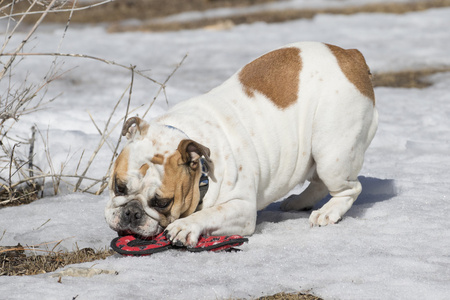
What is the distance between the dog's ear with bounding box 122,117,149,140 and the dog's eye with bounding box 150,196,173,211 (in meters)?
0.41

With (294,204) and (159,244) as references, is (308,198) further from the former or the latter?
(159,244)

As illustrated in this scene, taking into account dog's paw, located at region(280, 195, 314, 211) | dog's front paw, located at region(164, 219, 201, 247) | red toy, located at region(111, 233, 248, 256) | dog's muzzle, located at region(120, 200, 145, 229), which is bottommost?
dog's paw, located at region(280, 195, 314, 211)

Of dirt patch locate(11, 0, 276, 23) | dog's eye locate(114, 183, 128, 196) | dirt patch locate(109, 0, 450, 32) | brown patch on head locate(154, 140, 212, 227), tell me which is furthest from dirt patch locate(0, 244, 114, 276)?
dirt patch locate(11, 0, 276, 23)

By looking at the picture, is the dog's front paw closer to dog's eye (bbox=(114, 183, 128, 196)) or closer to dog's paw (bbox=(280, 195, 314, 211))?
dog's eye (bbox=(114, 183, 128, 196))

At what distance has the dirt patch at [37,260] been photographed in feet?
12.7

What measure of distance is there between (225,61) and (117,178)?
7.12 metres

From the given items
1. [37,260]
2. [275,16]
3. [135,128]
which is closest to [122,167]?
[135,128]

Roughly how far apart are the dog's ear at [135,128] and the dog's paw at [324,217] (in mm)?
1322

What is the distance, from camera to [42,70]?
10.1 metres

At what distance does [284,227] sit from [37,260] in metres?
1.57

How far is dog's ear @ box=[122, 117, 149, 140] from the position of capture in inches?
160

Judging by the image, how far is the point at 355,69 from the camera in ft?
15.9

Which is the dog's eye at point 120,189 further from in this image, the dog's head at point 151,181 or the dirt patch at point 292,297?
the dirt patch at point 292,297

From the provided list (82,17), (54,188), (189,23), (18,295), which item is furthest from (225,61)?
(18,295)
